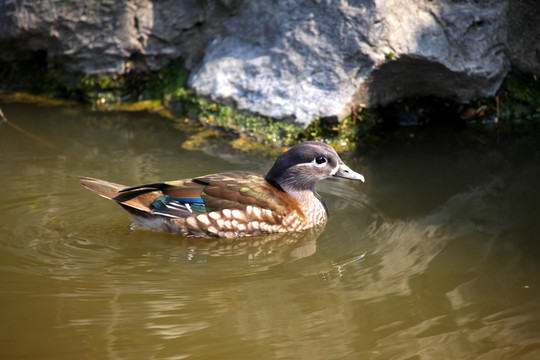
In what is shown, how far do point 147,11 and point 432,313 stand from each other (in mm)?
6604

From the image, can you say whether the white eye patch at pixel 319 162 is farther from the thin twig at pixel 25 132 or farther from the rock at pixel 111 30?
the rock at pixel 111 30

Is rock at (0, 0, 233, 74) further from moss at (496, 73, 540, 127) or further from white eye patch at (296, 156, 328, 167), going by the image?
moss at (496, 73, 540, 127)

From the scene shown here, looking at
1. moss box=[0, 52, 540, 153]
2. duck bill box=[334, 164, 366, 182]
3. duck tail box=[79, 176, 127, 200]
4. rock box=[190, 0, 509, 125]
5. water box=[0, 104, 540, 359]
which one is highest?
rock box=[190, 0, 509, 125]

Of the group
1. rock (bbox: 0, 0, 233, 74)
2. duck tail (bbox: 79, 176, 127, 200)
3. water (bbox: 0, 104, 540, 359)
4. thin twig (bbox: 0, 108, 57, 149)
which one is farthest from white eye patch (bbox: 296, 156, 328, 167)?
rock (bbox: 0, 0, 233, 74)

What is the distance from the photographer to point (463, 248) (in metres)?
5.48

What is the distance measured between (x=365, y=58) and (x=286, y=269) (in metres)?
3.94

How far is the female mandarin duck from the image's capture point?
589 centimetres

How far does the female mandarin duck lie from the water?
15 centimetres

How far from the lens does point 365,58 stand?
323 inches

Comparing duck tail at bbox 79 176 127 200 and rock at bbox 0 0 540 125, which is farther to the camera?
rock at bbox 0 0 540 125

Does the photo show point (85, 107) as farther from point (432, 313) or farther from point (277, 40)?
point (432, 313)

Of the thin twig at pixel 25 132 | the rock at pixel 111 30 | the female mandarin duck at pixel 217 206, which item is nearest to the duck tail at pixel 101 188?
the female mandarin duck at pixel 217 206

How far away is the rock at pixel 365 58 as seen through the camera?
8.21m

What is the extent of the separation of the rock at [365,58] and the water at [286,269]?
3.65 feet
